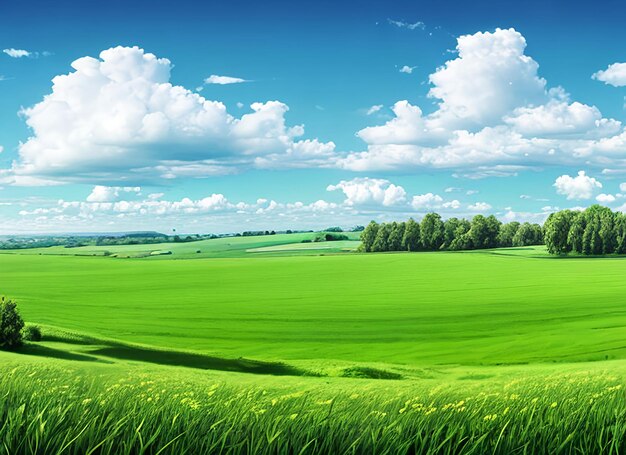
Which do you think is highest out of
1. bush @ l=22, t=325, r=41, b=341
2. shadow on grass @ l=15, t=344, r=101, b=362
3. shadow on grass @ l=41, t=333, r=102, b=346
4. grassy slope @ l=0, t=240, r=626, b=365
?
bush @ l=22, t=325, r=41, b=341

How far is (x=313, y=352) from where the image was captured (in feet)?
97.4

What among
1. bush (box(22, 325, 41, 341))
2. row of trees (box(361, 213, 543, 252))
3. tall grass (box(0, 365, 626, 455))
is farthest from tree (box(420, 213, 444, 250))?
tall grass (box(0, 365, 626, 455))

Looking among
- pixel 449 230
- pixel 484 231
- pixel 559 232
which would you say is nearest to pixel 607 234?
pixel 559 232

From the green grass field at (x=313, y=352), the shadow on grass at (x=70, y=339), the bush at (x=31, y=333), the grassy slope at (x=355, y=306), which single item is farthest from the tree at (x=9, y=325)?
the grassy slope at (x=355, y=306)

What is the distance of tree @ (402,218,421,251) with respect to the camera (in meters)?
96.5

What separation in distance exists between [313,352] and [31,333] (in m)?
13.2

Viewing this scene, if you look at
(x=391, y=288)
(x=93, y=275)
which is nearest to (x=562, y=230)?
(x=391, y=288)

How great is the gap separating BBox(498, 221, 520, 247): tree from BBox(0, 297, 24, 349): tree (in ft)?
296

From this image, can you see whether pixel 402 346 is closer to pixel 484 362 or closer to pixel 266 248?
pixel 484 362

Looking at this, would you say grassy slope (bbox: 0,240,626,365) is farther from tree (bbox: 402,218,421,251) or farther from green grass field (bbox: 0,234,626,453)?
tree (bbox: 402,218,421,251)

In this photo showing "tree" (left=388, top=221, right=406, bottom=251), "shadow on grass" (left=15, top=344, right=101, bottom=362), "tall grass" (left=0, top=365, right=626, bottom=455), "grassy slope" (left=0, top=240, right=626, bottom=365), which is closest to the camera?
"tall grass" (left=0, top=365, right=626, bottom=455)

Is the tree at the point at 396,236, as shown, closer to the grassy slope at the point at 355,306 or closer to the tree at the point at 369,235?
the tree at the point at 369,235

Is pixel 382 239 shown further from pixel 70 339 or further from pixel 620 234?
pixel 70 339

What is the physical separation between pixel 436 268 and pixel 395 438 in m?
66.7
